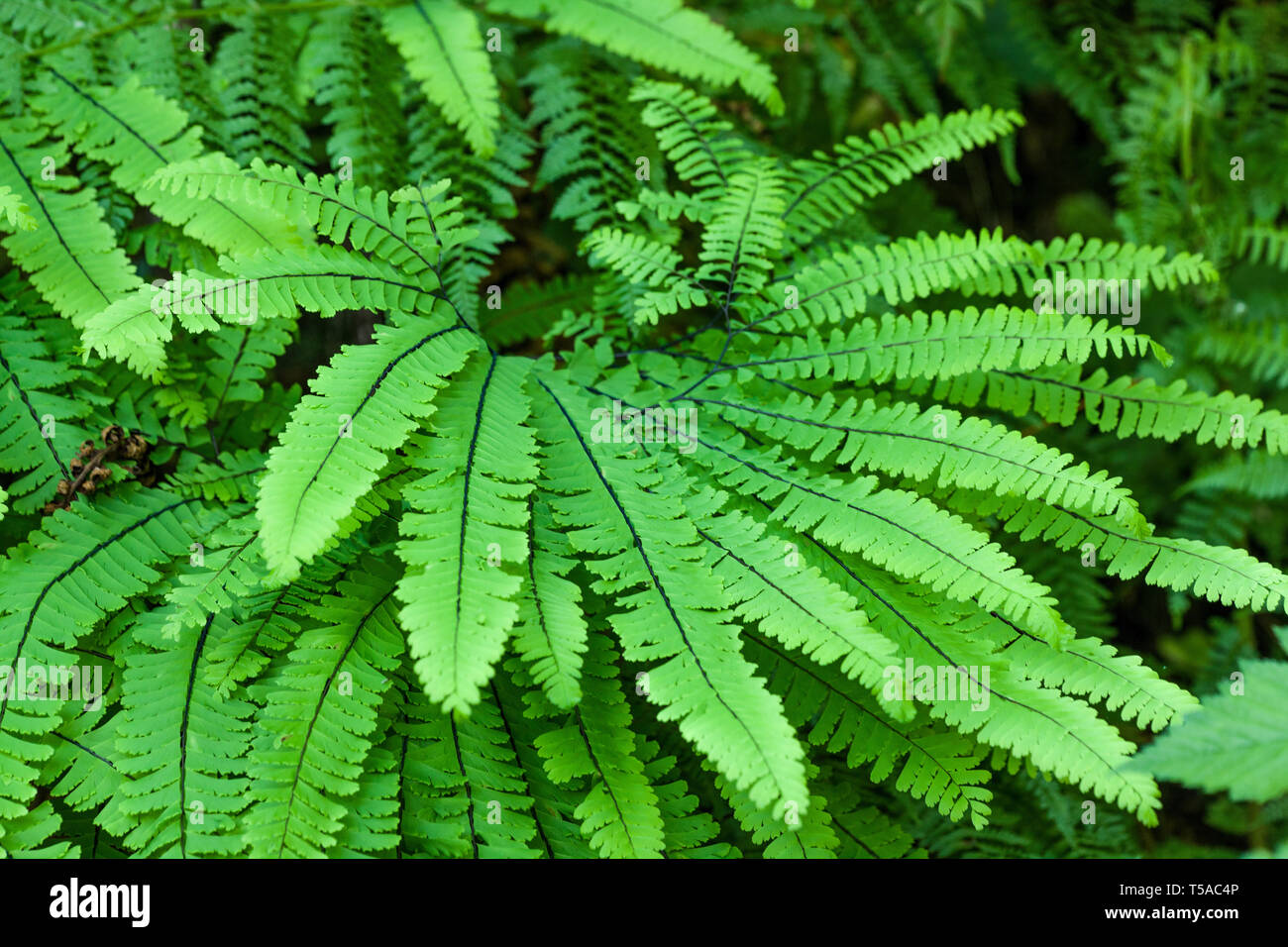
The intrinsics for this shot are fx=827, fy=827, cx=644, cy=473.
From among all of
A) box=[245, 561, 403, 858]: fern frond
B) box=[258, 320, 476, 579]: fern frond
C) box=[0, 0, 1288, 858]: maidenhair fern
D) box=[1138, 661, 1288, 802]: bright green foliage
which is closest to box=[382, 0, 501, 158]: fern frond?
box=[0, 0, 1288, 858]: maidenhair fern

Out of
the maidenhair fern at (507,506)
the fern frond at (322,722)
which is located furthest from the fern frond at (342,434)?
the fern frond at (322,722)

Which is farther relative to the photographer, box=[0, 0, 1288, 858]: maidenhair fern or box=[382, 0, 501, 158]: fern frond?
box=[382, 0, 501, 158]: fern frond

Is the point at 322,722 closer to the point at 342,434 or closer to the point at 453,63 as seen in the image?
the point at 342,434

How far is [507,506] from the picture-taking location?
71.1 inches

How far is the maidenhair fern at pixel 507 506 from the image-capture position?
1.74 meters

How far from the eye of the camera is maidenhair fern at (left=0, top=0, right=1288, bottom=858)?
174 centimetres

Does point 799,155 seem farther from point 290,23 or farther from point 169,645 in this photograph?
point 169,645

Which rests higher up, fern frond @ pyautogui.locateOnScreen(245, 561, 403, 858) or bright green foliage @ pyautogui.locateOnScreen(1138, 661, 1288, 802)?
bright green foliage @ pyautogui.locateOnScreen(1138, 661, 1288, 802)

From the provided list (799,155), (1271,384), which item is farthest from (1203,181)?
(799,155)

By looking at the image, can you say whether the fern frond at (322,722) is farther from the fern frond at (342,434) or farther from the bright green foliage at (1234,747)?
the bright green foliage at (1234,747)

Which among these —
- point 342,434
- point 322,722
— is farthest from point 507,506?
point 322,722

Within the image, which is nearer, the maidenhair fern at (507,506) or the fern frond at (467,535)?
the fern frond at (467,535)

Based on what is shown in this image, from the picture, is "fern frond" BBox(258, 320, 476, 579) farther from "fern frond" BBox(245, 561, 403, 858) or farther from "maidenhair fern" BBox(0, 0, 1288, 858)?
"fern frond" BBox(245, 561, 403, 858)

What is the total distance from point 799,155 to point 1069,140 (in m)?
2.50
